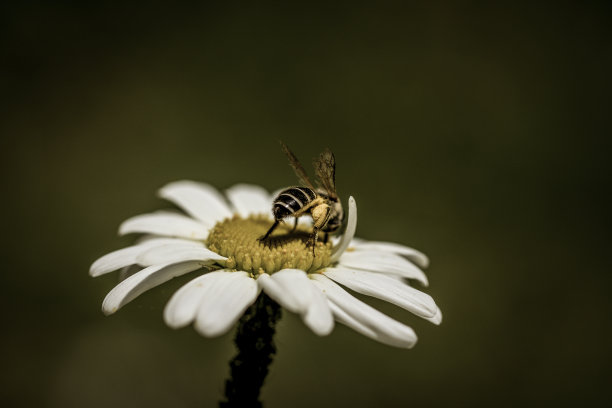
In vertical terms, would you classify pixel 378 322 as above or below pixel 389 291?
below

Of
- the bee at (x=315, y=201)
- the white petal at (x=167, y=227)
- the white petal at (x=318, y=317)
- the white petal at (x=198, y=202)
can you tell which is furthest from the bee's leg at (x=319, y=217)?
the white petal at (x=198, y=202)

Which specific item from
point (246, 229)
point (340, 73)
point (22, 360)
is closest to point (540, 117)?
point (340, 73)

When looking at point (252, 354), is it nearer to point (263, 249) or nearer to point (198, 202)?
point (263, 249)

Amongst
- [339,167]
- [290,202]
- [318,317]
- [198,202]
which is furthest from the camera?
[339,167]

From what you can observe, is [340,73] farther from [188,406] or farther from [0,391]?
[0,391]

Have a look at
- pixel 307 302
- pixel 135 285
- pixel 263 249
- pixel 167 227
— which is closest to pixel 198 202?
pixel 167 227

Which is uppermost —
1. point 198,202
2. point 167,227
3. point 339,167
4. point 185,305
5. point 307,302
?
point 339,167
